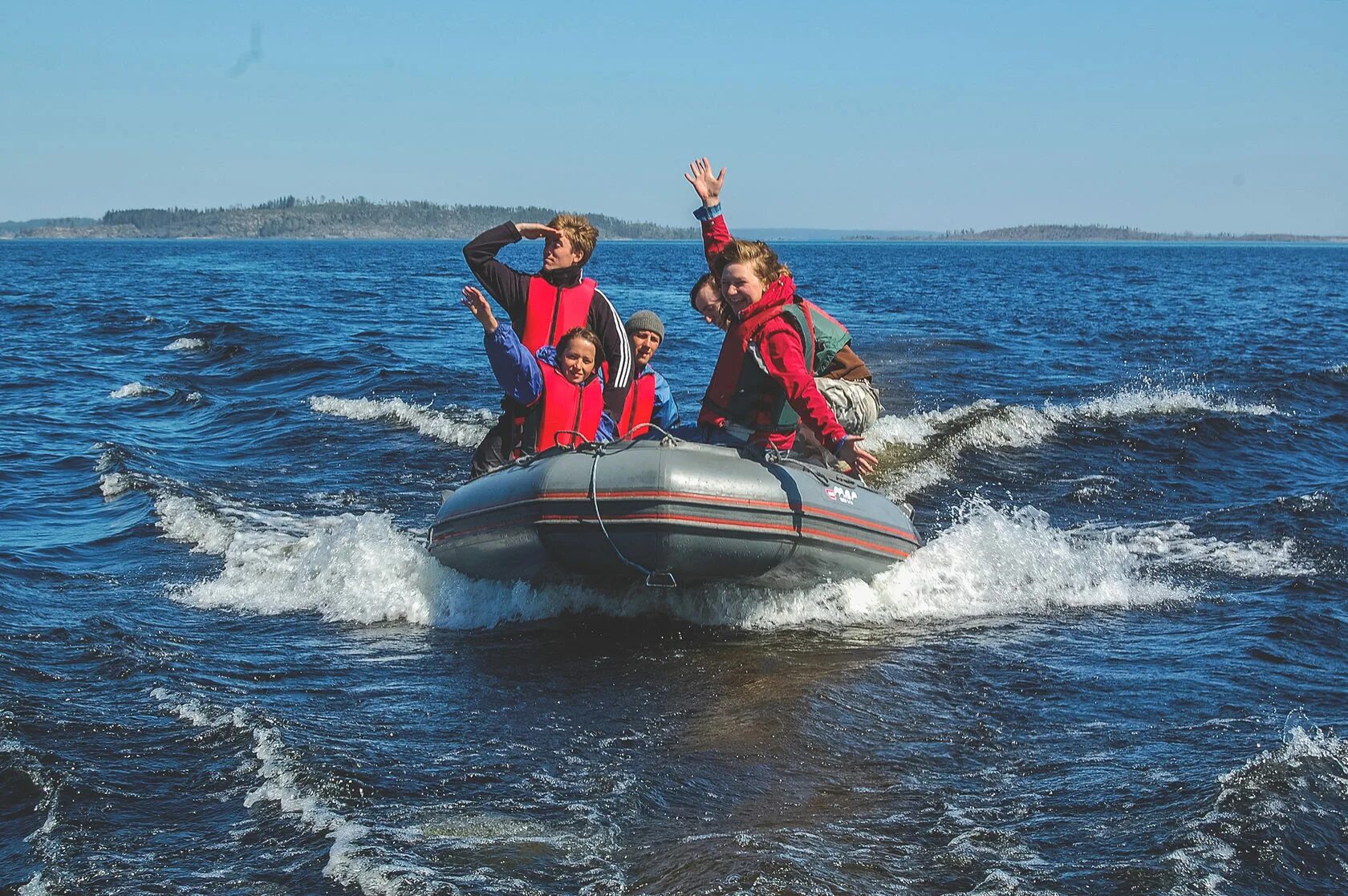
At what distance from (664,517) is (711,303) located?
4.56 feet

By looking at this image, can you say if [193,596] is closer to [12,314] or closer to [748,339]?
[748,339]

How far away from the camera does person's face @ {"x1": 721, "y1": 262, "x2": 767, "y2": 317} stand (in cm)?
622

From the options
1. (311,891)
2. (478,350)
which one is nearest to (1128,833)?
(311,891)

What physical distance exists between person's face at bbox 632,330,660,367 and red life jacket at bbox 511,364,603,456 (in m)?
0.41

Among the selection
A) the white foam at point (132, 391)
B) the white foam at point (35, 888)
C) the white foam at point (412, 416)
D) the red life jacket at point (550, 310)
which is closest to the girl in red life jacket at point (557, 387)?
the red life jacket at point (550, 310)

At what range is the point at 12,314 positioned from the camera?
2997cm

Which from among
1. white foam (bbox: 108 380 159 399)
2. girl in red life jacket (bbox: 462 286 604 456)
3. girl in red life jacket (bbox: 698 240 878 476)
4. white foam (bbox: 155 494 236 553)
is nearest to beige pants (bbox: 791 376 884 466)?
girl in red life jacket (bbox: 698 240 878 476)

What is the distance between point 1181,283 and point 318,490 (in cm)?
5048

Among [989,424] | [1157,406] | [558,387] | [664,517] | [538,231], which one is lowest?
[989,424]

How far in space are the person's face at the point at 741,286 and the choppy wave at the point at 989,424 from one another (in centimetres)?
506

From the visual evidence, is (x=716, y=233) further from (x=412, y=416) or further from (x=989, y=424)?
(x=412, y=416)

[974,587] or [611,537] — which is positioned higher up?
[611,537]

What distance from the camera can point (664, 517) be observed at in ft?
20.5

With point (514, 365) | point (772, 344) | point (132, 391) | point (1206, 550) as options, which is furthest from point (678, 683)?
point (132, 391)
